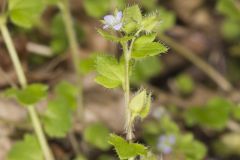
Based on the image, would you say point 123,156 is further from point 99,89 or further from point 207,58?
point 207,58

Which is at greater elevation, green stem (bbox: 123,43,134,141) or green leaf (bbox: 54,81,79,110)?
green leaf (bbox: 54,81,79,110)

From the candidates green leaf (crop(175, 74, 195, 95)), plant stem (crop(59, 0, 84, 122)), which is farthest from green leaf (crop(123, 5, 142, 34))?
green leaf (crop(175, 74, 195, 95))

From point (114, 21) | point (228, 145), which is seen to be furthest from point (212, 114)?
point (114, 21)

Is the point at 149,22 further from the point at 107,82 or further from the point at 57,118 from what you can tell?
the point at 57,118

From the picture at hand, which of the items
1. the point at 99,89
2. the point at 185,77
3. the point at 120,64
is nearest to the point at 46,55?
the point at 99,89

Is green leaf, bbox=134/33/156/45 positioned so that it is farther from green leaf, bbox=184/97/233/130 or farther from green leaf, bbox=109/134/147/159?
green leaf, bbox=184/97/233/130

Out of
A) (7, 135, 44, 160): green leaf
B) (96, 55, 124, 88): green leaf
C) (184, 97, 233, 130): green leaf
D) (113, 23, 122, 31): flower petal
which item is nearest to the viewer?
(113, 23, 122, 31): flower petal
